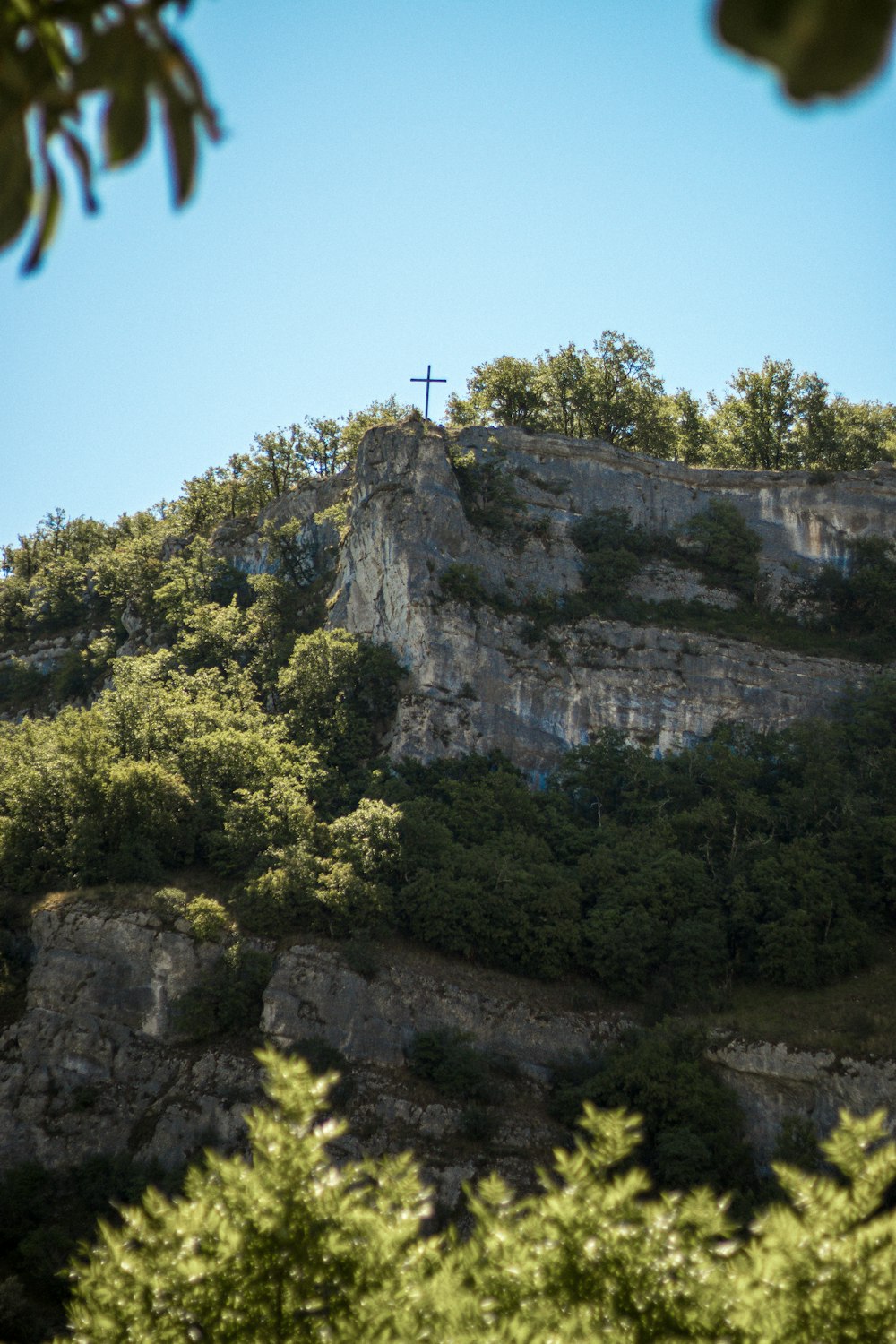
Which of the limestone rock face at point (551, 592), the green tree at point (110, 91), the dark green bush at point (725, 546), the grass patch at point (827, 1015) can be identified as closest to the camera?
the green tree at point (110, 91)

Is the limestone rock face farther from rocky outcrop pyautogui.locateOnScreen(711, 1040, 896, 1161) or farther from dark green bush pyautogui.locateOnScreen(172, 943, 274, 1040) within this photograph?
rocky outcrop pyautogui.locateOnScreen(711, 1040, 896, 1161)

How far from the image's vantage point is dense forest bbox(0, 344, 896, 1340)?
94.1 feet

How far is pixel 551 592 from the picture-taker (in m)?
42.8

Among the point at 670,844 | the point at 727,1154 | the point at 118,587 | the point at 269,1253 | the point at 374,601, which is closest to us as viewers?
the point at 269,1253

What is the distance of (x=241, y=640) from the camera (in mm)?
44500

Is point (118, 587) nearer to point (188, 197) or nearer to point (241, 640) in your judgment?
point (241, 640)

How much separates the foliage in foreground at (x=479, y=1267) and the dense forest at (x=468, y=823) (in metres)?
14.4

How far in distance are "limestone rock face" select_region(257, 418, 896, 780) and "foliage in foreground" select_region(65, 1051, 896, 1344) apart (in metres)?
28.4

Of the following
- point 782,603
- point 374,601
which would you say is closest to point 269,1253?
point 374,601

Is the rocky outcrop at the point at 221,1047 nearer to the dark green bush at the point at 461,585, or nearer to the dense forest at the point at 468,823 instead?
the dense forest at the point at 468,823

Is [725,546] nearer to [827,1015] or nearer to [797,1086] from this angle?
[827,1015]

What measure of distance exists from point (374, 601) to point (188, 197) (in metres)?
40.8

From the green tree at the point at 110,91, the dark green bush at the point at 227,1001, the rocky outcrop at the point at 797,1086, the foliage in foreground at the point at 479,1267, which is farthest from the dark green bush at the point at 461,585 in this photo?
the green tree at the point at 110,91

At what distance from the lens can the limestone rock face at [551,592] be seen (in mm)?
39656
